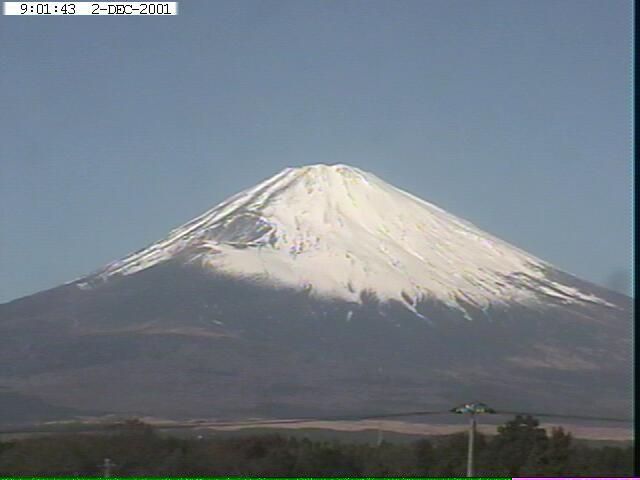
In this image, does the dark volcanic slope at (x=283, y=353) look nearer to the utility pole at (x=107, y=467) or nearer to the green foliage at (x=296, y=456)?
the green foliage at (x=296, y=456)

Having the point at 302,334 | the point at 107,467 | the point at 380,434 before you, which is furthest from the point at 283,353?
the point at 107,467

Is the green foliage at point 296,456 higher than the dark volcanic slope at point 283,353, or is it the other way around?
the dark volcanic slope at point 283,353

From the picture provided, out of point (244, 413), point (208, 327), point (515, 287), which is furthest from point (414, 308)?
point (244, 413)

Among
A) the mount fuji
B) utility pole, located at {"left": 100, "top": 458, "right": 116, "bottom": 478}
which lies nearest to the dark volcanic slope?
the mount fuji

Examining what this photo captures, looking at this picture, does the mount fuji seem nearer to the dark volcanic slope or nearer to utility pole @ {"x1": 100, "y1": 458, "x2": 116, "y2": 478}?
the dark volcanic slope

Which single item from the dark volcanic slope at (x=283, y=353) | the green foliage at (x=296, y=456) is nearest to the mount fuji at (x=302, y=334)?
the dark volcanic slope at (x=283, y=353)

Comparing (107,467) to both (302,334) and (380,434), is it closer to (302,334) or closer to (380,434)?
(380,434)

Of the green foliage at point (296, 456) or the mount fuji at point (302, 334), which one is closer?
the green foliage at point (296, 456)
